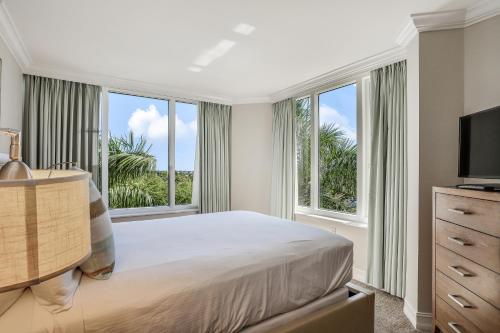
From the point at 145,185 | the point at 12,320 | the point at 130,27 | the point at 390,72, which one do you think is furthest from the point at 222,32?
the point at 145,185

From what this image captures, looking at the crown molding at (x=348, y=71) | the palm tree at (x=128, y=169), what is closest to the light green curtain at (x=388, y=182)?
the crown molding at (x=348, y=71)

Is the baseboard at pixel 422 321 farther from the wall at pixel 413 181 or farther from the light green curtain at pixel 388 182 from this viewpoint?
the light green curtain at pixel 388 182

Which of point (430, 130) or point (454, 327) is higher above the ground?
point (430, 130)

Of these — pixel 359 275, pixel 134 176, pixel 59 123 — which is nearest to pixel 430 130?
pixel 359 275

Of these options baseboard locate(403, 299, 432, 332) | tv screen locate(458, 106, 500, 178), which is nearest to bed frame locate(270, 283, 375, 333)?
baseboard locate(403, 299, 432, 332)

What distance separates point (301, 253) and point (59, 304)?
1315 mm

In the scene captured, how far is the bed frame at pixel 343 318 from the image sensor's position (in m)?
1.57

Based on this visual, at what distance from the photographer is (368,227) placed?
2.97 meters

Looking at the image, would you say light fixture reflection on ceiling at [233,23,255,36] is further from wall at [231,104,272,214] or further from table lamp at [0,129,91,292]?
wall at [231,104,272,214]

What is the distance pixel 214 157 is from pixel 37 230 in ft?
13.0

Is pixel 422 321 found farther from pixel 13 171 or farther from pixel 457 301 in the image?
pixel 13 171

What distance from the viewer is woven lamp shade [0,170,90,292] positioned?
0.47 meters

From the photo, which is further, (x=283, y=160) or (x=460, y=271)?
(x=283, y=160)

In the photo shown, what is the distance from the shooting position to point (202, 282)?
141 centimetres
